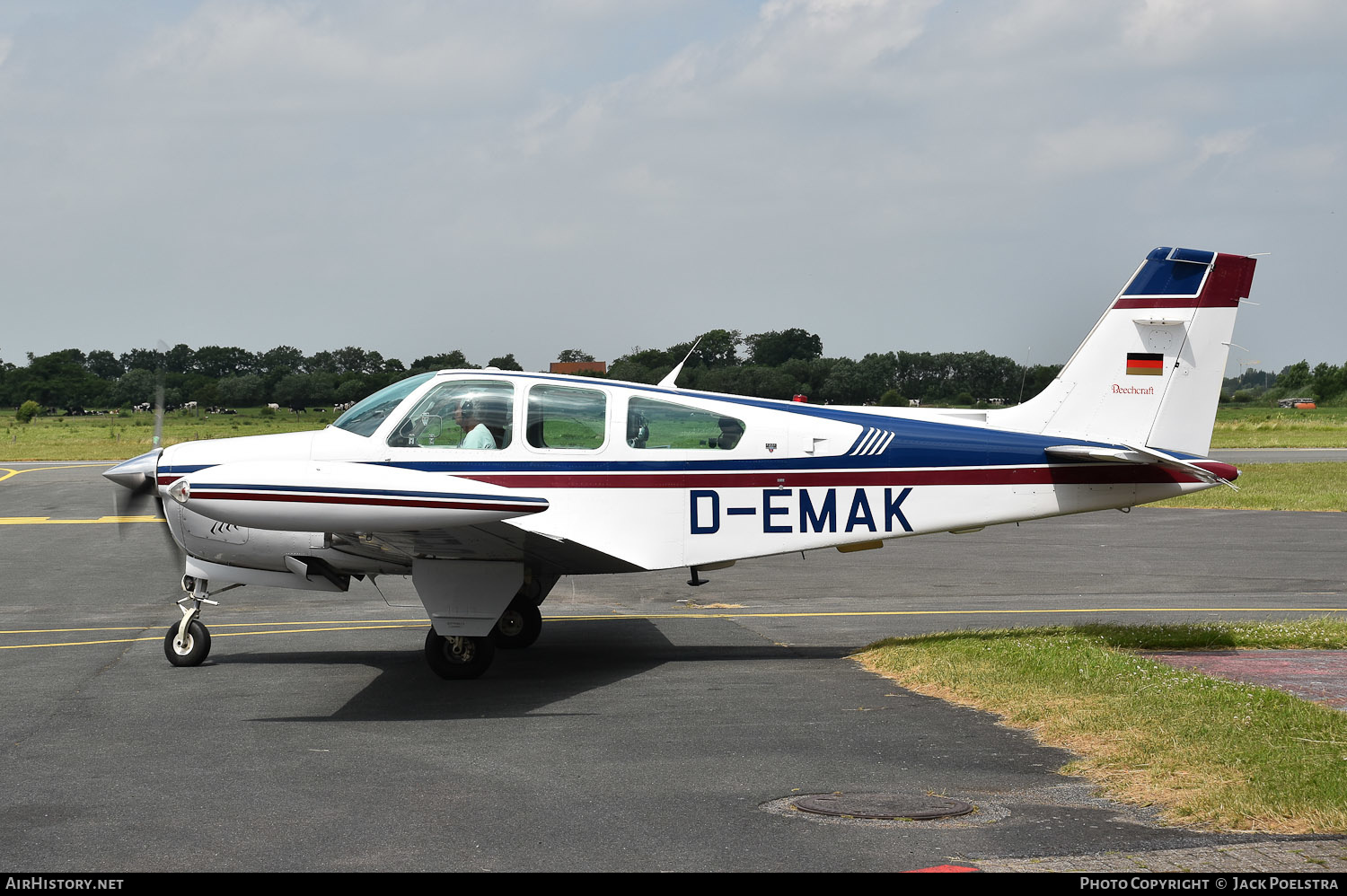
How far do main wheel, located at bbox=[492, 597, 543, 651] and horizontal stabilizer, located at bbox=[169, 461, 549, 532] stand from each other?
3.09 metres

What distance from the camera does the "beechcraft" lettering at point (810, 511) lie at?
9766 mm

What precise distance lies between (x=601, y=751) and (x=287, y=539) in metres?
3.93

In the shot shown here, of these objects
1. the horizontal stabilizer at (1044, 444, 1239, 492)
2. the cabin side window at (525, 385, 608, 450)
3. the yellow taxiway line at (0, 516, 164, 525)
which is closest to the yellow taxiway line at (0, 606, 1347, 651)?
the horizontal stabilizer at (1044, 444, 1239, 492)

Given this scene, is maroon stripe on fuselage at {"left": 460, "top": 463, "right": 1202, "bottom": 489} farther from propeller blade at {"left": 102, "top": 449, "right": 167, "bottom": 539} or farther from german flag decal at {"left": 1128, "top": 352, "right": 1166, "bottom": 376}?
propeller blade at {"left": 102, "top": 449, "right": 167, "bottom": 539}

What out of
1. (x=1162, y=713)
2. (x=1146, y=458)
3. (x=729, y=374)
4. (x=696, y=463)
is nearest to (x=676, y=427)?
(x=696, y=463)

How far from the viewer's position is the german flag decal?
10242 millimetres

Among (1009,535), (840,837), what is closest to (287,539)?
(840,837)

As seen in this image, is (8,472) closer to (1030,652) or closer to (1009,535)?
(1009,535)

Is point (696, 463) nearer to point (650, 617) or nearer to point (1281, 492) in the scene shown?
point (650, 617)

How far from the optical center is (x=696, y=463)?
977 cm

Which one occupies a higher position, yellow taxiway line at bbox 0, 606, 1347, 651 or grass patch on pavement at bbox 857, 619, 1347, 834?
grass patch on pavement at bbox 857, 619, 1347, 834

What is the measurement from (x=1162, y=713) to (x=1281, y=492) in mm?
21619

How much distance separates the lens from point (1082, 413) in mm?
10281
